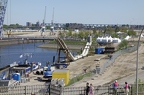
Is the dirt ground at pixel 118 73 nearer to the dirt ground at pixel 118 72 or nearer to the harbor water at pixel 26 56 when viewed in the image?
the dirt ground at pixel 118 72

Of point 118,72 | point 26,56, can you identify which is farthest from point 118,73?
point 26,56

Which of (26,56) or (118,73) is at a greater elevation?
(26,56)

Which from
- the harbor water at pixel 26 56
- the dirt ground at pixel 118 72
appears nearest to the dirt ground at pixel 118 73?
the dirt ground at pixel 118 72

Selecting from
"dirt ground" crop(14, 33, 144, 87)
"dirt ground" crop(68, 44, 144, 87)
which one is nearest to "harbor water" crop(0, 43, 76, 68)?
"dirt ground" crop(14, 33, 144, 87)

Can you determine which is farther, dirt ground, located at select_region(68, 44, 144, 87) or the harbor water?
the harbor water

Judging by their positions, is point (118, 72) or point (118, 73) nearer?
point (118, 73)

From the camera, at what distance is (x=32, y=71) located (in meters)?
43.4

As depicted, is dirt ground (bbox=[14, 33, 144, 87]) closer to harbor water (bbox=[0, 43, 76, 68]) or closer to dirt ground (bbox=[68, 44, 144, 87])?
dirt ground (bbox=[68, 44, 144, 87])

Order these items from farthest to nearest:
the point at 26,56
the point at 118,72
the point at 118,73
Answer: the point at 26,56 < the point at 118,72 < the point at 118,73

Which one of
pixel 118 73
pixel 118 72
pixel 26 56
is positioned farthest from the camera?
pixel 26 56

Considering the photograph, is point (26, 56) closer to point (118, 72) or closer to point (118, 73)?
point (118, 72)

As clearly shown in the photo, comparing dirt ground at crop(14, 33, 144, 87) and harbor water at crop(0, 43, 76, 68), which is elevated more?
dirt ground at crop(14, 33, 144, 87)

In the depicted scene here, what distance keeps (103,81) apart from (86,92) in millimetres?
13161

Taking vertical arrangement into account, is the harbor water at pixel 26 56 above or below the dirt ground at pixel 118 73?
below
